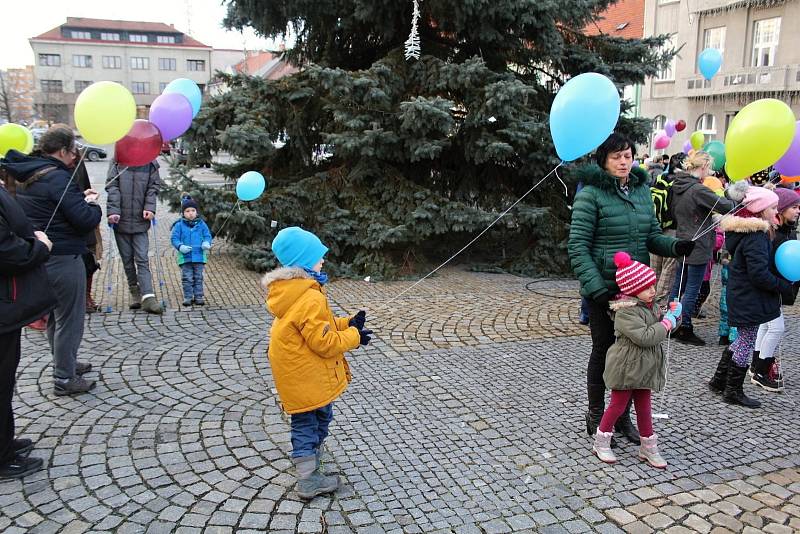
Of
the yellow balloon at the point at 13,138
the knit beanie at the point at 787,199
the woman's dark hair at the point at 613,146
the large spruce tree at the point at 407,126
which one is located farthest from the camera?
the large spruce tree at the point at 407,126

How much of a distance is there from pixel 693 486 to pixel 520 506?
1.14 meters

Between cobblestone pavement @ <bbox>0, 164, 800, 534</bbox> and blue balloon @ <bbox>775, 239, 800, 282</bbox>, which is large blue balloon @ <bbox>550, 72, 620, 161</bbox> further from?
cobblestone pavement @ <bbox>0, 164, 800, 534</bbox>

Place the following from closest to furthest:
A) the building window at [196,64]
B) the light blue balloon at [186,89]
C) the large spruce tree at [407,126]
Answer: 1. the light blue balloon at [186,89]
2. the large spruce tree at [407,126]
3. the building window at [196,64]

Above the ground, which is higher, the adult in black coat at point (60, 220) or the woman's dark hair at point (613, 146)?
the woman's dark hair at point (613, 146)

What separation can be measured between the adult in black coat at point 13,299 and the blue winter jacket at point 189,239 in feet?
12.0

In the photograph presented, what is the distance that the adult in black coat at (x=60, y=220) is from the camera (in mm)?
4844

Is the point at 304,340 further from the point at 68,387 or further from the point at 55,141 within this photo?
the point at 55,141

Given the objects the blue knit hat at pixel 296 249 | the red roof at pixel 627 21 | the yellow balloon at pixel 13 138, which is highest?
the red roof at pixel 627 21

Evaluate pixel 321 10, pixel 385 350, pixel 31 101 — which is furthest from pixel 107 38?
pixel 385 350

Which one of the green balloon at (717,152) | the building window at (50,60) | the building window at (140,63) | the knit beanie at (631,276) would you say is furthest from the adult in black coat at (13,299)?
the building window at (50,60)

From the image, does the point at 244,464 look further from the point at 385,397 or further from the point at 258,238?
the point at 258,238

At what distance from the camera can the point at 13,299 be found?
151 inches

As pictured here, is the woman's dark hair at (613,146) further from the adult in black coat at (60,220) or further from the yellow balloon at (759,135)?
the adult in black coat at (60,220)

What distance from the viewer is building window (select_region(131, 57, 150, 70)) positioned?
79.1 m
